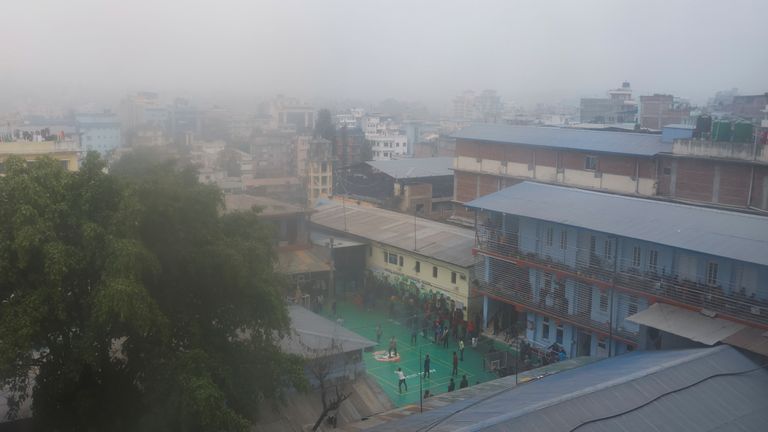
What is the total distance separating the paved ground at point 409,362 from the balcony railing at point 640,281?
1.16 metres

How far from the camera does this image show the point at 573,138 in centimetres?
1257

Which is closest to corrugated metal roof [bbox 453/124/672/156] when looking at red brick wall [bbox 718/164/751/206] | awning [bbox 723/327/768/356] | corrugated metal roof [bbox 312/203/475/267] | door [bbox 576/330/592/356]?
red brick wall [bbox 718/164/751/206]

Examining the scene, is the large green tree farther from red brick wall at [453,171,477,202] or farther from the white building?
the white building

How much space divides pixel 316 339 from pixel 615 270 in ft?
11.0

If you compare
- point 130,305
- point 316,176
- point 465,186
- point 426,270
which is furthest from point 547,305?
point 316,176

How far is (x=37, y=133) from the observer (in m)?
12.2

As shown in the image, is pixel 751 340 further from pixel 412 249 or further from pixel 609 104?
pixel 609 104

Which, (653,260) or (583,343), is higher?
(653,260)

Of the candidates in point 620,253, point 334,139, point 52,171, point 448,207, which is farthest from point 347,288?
point 334,139

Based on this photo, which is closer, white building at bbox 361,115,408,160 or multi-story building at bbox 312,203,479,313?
multi-story building at bbox 312,203,479,313

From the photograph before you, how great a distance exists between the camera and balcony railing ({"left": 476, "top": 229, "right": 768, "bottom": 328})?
6484 mm

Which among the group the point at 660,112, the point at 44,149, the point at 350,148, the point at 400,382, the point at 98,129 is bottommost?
the point at 400,382

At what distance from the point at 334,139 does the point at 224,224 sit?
1904 cm

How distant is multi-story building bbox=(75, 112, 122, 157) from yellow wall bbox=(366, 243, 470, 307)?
35.2 ft
